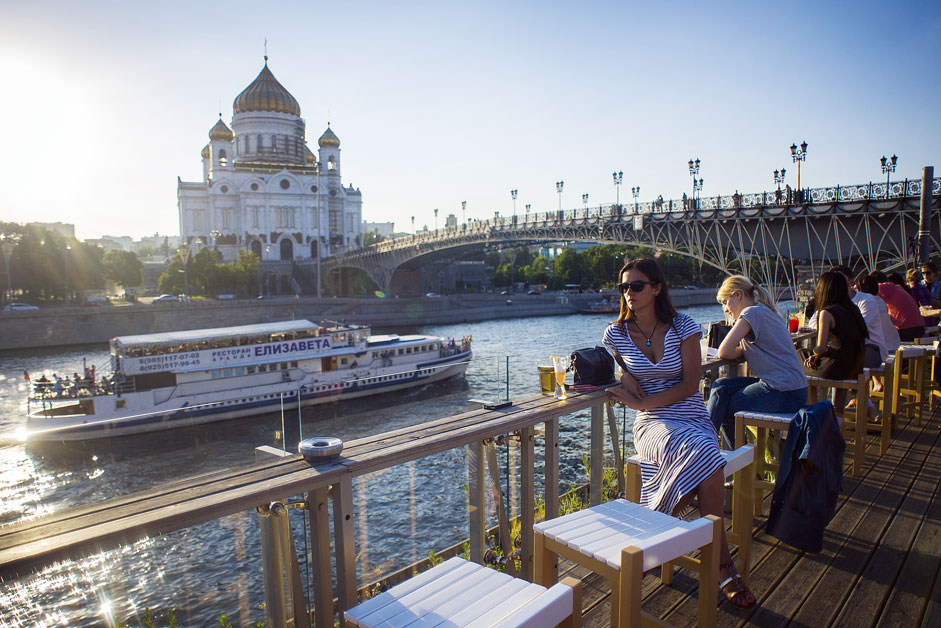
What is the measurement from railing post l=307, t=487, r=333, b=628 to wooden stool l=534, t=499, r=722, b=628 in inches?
26.5

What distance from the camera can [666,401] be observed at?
291 centimetres

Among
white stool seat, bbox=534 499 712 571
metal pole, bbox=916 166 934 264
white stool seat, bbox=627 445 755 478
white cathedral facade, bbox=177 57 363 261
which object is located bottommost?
white stool seat, bbox=627 445 755 478

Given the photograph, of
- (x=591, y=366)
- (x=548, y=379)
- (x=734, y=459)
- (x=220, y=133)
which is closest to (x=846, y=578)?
(x=734, y=459)

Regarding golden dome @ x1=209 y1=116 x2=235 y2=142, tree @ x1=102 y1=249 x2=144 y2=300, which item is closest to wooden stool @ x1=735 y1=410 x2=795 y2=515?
tree @ x1=102 y1=249 x2=144 y2=300

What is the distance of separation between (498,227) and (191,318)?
66.9 ft

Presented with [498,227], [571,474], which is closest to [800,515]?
[571,474]

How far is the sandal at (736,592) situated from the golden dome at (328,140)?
81585mm

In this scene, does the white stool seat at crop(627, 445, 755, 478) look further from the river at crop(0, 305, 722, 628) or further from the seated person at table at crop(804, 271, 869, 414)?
the seated person at table at crop(804, 271, 869, 414)

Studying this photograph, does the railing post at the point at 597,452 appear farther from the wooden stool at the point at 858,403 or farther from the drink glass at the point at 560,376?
the wooden stool at the point at 858,403

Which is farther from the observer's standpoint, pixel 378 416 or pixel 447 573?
pixel 378 416

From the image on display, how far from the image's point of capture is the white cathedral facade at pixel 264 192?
70.0 metres

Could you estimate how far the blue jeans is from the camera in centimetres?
356

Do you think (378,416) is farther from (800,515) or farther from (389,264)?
(389,264)

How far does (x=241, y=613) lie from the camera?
257cm
